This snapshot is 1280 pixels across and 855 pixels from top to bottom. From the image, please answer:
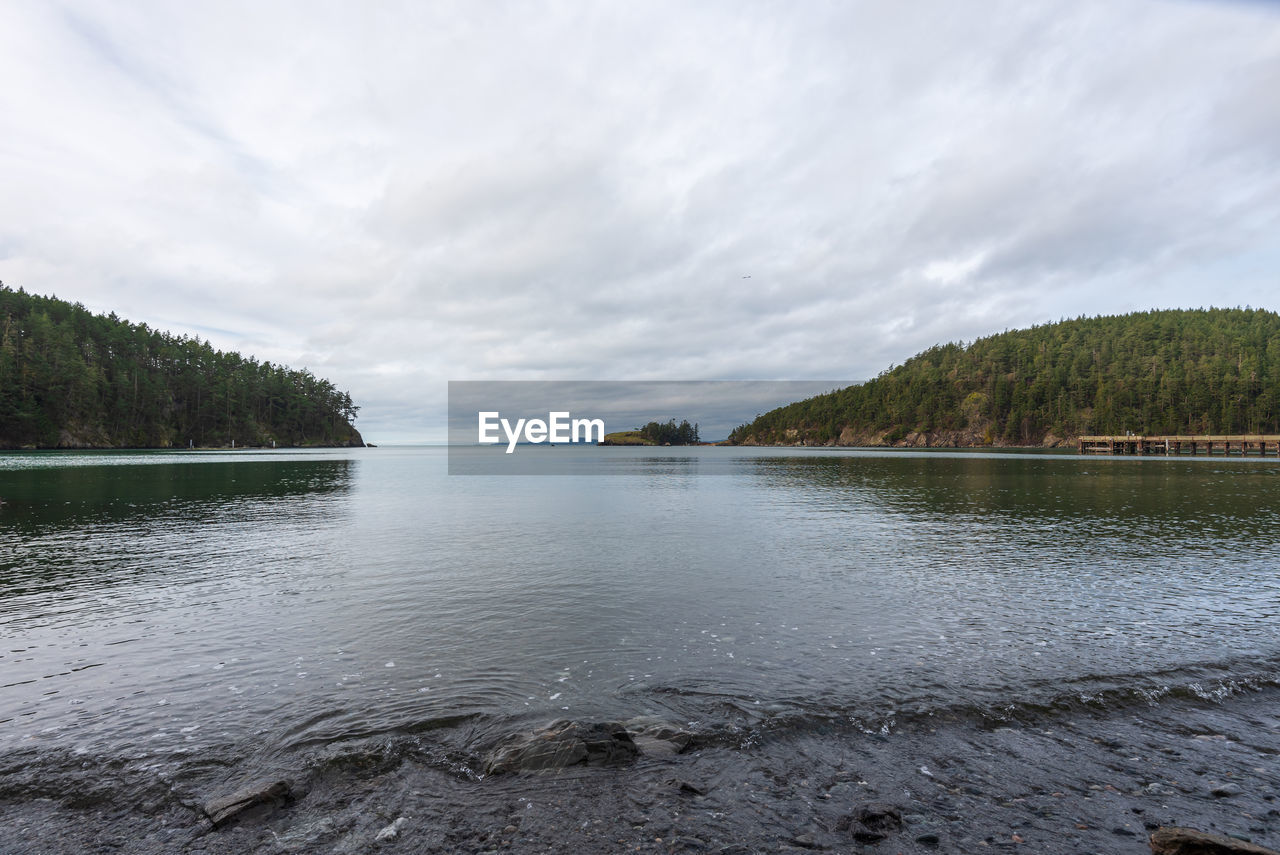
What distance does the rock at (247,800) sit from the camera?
7699 millimetres

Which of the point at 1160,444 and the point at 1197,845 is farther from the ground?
the point at 1160,444

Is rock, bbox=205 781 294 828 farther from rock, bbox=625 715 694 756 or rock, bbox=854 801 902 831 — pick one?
rock, bbox=854 801 902 831

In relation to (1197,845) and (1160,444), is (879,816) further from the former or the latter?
(1160,444)

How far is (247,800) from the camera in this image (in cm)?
793

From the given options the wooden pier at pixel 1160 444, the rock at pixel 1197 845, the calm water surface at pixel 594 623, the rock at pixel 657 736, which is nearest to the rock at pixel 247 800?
the calm water surface at pixel 594 623

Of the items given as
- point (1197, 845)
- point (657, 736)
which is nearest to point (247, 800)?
point (657, 736)

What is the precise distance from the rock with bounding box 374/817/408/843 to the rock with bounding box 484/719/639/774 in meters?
1.53

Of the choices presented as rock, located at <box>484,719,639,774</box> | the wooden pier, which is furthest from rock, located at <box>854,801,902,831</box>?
the wooden pier

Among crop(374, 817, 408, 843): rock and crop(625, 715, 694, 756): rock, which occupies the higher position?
crop(374, 817, 408, 843): rock

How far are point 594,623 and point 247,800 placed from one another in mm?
9705

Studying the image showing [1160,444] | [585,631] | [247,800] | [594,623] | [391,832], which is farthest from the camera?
[1160,444]

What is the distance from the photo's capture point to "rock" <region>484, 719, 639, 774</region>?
912 centimetres

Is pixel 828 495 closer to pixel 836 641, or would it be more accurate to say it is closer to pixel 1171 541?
pixel 1171 541

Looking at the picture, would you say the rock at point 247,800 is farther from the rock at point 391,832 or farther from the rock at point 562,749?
the rock at point 562,749
